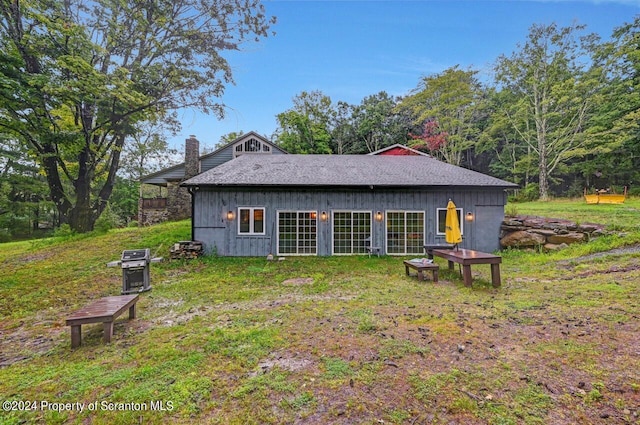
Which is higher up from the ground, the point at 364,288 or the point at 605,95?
the point at 605,95

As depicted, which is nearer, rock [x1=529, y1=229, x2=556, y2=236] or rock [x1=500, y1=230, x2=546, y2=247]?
rock [x1=529, y1=229, x2=556, y2=236]

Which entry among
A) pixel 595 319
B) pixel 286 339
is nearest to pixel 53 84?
pixel 286 339

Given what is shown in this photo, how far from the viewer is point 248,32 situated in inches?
549

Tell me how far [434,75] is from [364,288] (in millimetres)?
21619

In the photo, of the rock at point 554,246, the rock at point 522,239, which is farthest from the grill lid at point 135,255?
the rock at point 554,246

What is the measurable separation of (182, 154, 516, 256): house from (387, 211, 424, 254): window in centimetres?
4

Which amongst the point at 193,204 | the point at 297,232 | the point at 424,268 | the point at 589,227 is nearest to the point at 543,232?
the point at 589,227

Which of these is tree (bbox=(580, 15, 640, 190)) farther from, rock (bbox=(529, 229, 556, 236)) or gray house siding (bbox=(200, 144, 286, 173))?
gray house siding (bbox=(200, 144, 286, 173))

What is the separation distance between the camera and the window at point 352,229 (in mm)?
10555

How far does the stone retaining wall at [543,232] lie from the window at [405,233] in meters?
3.15

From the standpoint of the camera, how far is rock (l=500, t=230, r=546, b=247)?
9484 millimetres

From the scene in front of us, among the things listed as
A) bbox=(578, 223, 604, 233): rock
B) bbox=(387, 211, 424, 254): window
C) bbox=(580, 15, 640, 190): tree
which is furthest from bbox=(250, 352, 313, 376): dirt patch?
bbox=(580, 15, 640, 190): tree

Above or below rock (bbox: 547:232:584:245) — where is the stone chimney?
above

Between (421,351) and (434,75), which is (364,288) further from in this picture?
(434,75)
